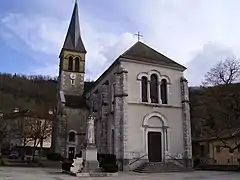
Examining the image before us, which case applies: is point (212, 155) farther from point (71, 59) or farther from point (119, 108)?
point (71, 59)

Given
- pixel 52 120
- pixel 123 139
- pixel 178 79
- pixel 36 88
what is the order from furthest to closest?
pixel 36 88 < pixel 52 120 < pixel 178 79 < pixel 123 139

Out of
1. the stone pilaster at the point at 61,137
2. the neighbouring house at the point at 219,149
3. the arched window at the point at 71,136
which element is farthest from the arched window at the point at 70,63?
the neighbouring house at the point at 219,149

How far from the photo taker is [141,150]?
89.7 feet

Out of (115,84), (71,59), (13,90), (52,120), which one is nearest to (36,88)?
(13,90)

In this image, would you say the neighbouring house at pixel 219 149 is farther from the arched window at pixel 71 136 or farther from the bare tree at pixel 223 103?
the arched window at pixel 71 136

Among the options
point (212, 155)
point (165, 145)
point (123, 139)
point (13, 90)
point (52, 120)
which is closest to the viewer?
point (123, 139)

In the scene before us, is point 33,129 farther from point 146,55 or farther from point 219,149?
point 219,149

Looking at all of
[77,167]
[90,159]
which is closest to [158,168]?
[90,159]

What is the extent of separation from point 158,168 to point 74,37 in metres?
33.9

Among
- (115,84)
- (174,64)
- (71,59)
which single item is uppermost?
(71,59)

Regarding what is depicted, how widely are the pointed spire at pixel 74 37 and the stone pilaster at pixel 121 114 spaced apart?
81.5 feet

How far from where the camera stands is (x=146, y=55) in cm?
3058

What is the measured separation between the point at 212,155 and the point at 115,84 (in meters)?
Answer: 18.7

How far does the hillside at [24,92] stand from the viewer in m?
60.8
